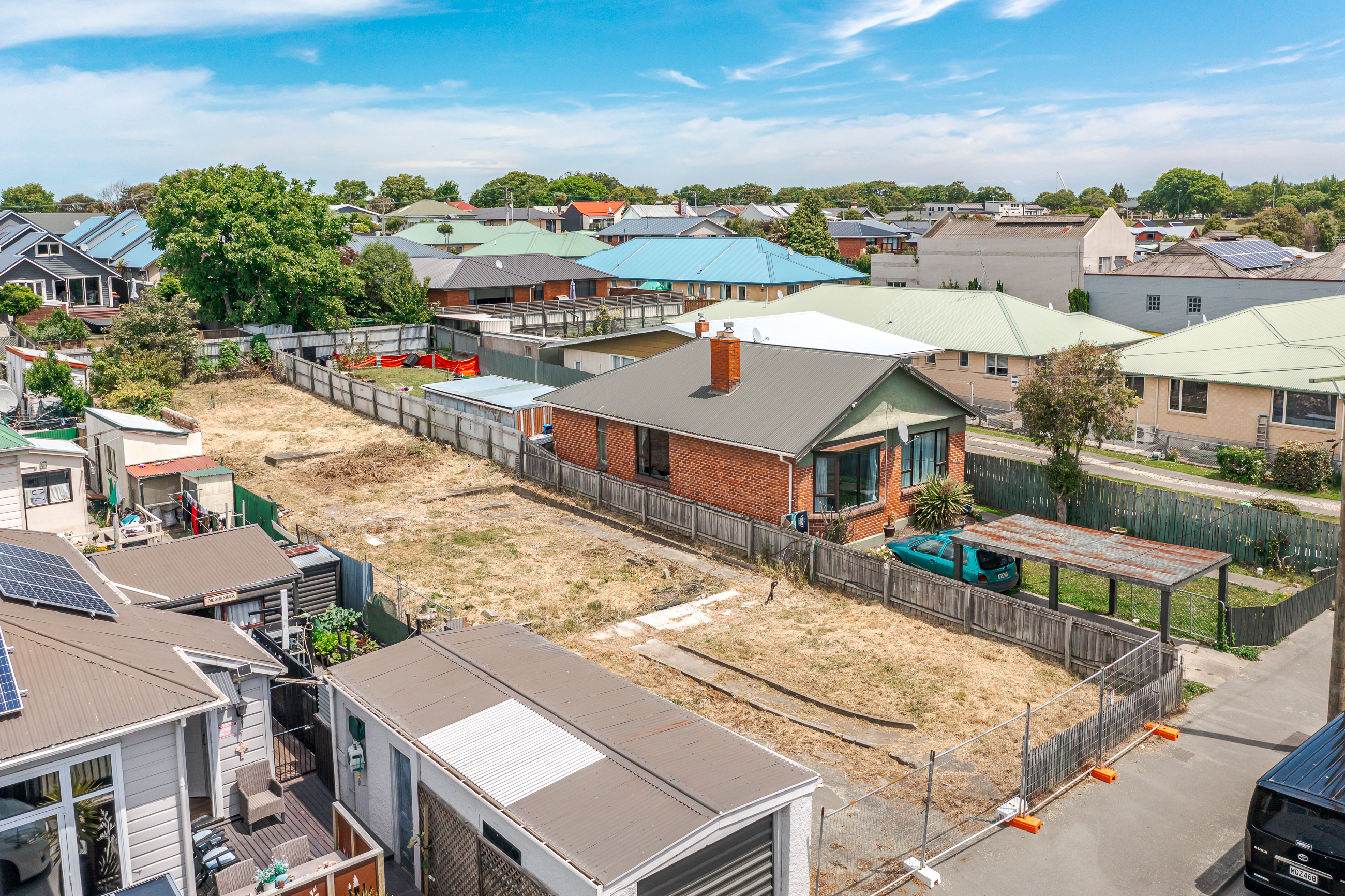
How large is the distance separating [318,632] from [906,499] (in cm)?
1608

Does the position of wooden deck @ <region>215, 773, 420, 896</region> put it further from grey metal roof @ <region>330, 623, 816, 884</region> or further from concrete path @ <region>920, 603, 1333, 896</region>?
concrete path @ <region>920, 603, 1333, 896</region>

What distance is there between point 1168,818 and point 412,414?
32.3 metres

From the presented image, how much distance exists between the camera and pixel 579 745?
36.3ft

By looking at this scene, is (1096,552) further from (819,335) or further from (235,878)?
(819,335)

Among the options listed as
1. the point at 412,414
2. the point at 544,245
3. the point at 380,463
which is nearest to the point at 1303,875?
the point at 380,463

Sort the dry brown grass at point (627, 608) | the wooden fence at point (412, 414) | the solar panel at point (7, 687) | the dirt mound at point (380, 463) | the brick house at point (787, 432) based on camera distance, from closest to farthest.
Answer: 1. the solar panel at point (7, 687)
2. the dry brown grass at point (627, 608)
3. the brick house at point (787, 432)
4. the dirt mound at point (380, 463)
5. the wooden fence at point (412, 414)

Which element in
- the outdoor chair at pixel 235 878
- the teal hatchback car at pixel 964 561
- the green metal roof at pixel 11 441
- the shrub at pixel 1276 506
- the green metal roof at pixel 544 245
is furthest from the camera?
the green metal roof at pixel 544 245

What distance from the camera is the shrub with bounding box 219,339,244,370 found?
5125cm

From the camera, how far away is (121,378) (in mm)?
41438

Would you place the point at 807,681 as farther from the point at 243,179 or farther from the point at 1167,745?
the point at 243,179

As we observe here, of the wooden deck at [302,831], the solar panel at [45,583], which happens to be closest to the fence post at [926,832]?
the wooden deck at [302,831]

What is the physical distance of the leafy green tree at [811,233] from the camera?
9994 centimetres

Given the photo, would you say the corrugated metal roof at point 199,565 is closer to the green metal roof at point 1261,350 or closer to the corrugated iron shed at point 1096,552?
the corrugated iron shed at point 1096,552

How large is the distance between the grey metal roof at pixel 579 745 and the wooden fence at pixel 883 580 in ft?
31.1
